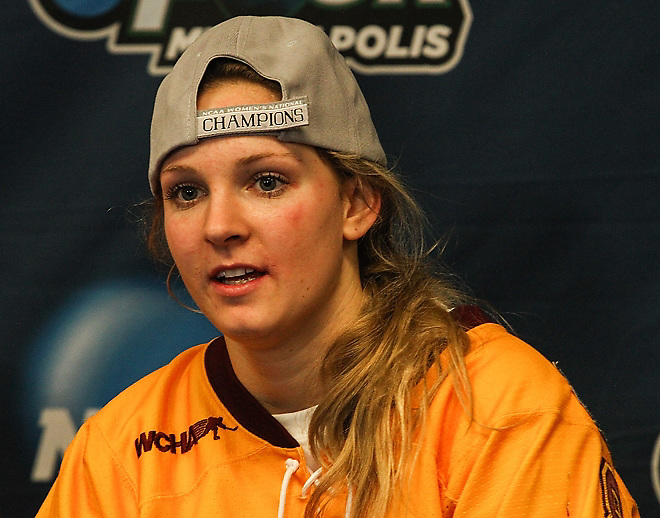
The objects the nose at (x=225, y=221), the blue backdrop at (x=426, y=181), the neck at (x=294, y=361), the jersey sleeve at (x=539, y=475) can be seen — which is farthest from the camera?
the blue backdrop at (x=426, y=181)

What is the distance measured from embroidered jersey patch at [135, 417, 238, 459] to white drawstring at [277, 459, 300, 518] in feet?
0.47

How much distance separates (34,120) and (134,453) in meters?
0.90

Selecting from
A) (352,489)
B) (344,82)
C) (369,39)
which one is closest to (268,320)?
(352,489)

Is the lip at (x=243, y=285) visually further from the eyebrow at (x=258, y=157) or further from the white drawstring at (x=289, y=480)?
the white drawstring at (x=289, y=480)

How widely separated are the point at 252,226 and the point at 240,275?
86mm

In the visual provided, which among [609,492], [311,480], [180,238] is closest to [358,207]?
[180,238]

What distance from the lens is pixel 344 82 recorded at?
1.67 metres

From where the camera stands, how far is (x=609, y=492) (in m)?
1.41

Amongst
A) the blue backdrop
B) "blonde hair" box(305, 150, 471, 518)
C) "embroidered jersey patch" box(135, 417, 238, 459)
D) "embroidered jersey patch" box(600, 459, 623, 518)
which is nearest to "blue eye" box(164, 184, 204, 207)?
"blonde hair" box(305, 150, 471, 518)

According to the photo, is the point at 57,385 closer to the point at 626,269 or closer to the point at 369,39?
the point at 369,39

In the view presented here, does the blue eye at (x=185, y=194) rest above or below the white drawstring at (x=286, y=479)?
above

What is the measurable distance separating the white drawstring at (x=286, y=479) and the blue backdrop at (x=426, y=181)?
2.40ft

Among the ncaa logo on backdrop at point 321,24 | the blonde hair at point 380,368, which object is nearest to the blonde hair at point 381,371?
the blonde hair at point 380,368

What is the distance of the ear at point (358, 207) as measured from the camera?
1.66 metres
